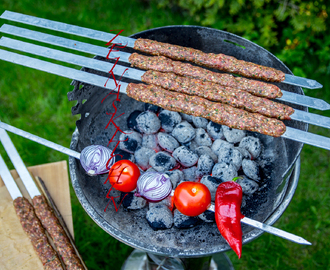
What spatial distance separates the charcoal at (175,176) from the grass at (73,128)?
155cm

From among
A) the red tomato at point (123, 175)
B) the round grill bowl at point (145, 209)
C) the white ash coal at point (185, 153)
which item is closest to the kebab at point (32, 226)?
the round grill bowl at point (145, 209)

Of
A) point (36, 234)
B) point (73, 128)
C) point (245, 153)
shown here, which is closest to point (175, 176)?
point (245, 153)

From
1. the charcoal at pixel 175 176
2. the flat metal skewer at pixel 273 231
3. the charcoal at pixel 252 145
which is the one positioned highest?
the charcoal at pixel 252 145

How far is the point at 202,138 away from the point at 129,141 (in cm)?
65

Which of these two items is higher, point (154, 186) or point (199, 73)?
point (199, 73)

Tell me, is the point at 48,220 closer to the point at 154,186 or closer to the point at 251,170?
the point at 154,186

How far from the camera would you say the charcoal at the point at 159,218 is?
2.00 meters

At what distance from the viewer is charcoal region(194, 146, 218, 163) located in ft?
7.72

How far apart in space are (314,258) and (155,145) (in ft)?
7.64

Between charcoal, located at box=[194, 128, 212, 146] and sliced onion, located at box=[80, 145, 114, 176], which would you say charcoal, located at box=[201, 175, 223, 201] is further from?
sliced onion, located at box=[80, 145, 114, 176]

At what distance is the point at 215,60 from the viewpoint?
2.16 metres

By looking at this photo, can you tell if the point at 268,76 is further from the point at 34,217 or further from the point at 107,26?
the point at 107,26

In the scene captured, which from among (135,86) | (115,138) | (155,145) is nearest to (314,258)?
(155,145)

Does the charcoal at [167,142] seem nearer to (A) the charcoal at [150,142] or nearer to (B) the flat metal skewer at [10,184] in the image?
(A) the charcoal at [150,142]
